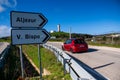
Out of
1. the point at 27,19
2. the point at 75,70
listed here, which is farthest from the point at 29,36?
the point at 75,70

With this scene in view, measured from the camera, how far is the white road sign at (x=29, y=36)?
17.5 feet

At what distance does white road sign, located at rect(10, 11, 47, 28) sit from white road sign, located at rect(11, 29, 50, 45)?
173mm

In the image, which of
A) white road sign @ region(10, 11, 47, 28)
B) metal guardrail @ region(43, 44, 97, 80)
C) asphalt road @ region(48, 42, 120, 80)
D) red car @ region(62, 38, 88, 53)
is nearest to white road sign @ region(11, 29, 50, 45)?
white road sign @ region(10, 11, 47, 28)

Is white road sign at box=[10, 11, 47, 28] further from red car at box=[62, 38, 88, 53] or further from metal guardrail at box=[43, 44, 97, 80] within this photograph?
red car at box=[62, 38, 88, 53]

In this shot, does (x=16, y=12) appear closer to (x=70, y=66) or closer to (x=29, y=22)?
(x=29, y=22)

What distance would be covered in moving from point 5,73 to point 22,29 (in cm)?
556

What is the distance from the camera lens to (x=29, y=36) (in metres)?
5.60

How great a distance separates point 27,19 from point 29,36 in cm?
49

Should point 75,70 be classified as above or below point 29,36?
below

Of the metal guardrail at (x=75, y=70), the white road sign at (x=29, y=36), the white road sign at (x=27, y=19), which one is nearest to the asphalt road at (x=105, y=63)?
the metal guardrail at (x=75, y=70)

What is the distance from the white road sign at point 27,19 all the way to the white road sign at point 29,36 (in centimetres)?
17

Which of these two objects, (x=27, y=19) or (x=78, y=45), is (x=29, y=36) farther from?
(x=78, y=45)

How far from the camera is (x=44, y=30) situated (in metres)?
5.88

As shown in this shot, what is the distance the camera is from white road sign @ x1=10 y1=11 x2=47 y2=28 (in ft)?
17.5
